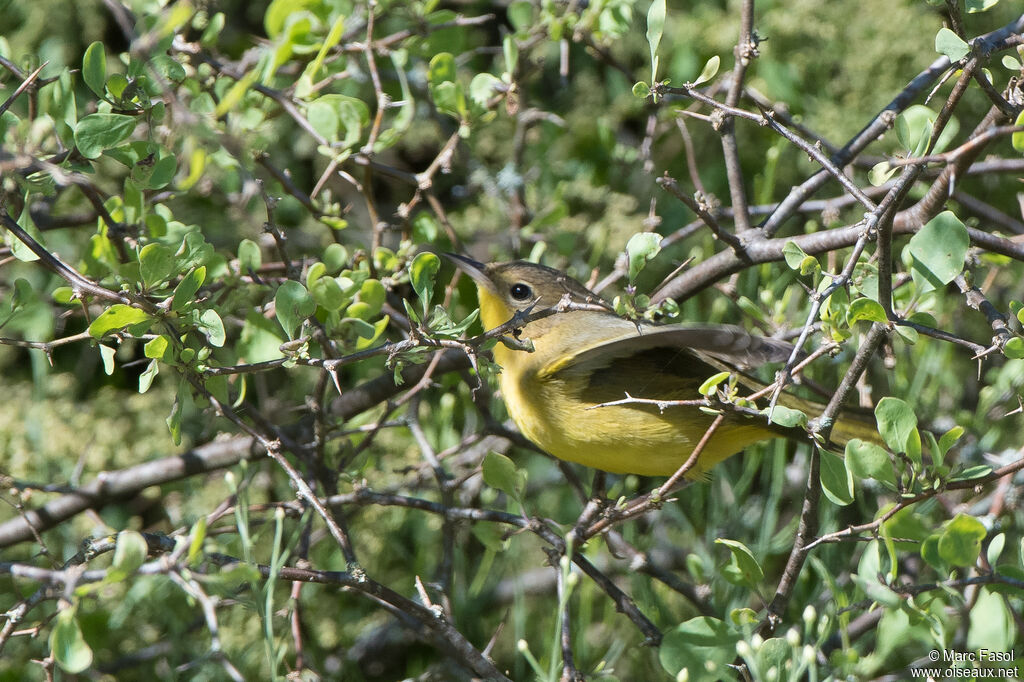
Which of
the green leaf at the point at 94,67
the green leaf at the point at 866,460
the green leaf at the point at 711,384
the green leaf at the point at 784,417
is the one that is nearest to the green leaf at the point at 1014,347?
the green leaf at the point at 866,460

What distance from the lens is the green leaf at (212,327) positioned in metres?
2.03

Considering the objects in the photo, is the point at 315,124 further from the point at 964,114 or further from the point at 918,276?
the point at 964,114

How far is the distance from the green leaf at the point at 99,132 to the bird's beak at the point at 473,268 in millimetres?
1398

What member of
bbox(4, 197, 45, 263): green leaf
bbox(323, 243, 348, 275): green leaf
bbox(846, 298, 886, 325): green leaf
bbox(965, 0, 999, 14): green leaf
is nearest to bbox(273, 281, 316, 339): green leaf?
bbox(323, 243, 348, 275): green leaf

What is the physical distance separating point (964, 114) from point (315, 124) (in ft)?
9.22

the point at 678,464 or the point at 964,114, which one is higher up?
the point at 964,114

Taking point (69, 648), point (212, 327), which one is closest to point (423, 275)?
point (212, 327)

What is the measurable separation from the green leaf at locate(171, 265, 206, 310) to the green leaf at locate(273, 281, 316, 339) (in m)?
0.16

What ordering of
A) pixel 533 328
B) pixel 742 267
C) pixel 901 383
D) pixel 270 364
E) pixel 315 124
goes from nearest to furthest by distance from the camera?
pixel 270 364 → pixel 315 124 → pixel 742 267 → pixel 901 383 → pixel 533 328

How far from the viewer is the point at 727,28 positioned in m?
3.89

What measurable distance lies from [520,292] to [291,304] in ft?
4.51

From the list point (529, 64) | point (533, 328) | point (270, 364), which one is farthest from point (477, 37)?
point (270, 364)

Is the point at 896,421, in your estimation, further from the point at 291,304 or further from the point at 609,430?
the point at 291,304

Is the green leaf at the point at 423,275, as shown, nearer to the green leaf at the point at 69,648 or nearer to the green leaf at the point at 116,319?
the green leaf at the point at 116,319
